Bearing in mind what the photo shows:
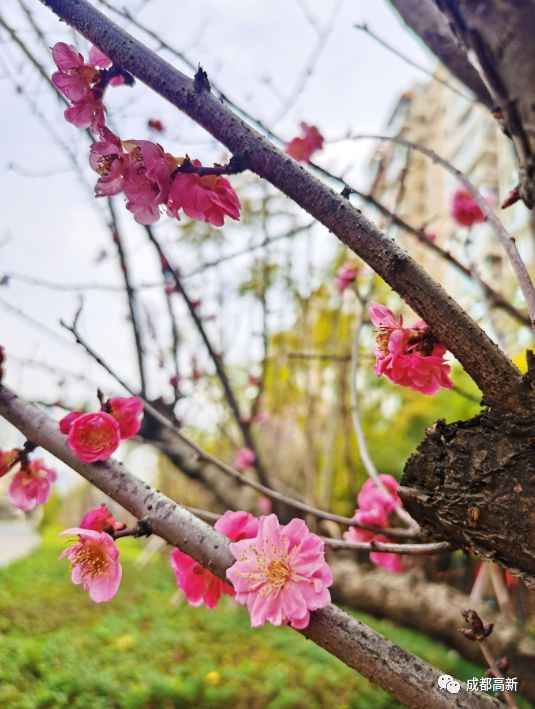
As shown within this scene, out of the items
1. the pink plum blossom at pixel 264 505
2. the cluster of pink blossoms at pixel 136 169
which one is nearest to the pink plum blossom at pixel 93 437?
the cluster of pink blossoms at pixel 136 169

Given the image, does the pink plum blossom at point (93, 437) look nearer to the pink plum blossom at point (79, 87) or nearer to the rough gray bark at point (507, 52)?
the pink plum blossom at point (79, 87)

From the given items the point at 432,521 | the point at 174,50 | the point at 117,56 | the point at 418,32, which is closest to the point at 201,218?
the point at 117,56

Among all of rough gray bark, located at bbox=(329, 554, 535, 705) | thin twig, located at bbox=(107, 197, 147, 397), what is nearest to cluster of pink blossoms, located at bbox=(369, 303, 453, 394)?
thin twig, located at bbox=(107, 197, 147, 397)

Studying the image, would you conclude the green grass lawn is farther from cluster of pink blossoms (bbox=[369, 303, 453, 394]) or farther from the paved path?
the paved path

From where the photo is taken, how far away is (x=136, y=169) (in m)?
0.72

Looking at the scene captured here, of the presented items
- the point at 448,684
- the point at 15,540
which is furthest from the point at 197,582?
the point at 15,540

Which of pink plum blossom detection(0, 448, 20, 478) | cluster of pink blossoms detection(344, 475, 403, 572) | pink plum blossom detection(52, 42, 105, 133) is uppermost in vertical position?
cluster of pink blossoms detection(344, 475, 403, 572)

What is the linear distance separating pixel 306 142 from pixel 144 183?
1192 mm

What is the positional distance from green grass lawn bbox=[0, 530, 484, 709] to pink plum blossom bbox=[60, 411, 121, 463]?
5.96 ft

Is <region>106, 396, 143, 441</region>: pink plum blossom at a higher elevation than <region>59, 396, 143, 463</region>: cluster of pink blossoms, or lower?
higher

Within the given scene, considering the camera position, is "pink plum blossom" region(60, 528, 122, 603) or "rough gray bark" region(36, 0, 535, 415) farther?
"pink plum blossom" region(60, 528, 122, 603)

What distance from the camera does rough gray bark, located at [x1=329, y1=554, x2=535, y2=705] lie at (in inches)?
81.3

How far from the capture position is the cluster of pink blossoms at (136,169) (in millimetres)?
714

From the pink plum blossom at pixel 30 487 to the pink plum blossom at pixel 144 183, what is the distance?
0.53m
